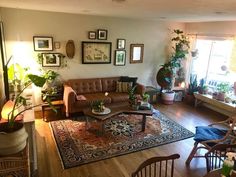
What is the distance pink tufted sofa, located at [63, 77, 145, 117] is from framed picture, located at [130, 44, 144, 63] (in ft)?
2.78

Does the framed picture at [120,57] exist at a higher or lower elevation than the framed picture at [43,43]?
lower

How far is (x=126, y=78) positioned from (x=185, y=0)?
11.9 feet

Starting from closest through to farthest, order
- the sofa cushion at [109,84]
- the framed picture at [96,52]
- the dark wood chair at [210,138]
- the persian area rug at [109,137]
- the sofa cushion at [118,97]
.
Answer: the dark wood chair at [210,138]
the persian area rug at [109,137]
the sofa cushion at [118,97]
the framed picture at [96,52]
the sofa cushion at [109,84]

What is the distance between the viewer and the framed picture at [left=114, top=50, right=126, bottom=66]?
19.5ft

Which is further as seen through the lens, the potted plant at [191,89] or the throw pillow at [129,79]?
the potted plant at [191,89]

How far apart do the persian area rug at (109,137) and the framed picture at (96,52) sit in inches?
65.8

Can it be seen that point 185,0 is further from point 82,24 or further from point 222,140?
point 82,24

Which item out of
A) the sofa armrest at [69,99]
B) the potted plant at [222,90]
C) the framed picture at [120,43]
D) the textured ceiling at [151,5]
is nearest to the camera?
the textured ceiling at [151,5]

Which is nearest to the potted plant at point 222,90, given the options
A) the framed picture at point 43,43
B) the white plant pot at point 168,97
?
the white plant pot at point 168,97

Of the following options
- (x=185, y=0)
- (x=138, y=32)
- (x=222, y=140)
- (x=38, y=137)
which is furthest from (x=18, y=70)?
(x=222, y=140)

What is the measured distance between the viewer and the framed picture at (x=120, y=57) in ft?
19.5

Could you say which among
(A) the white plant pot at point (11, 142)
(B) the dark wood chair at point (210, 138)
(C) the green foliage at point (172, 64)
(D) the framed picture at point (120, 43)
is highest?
(D) the framed picture at point (120, 43)

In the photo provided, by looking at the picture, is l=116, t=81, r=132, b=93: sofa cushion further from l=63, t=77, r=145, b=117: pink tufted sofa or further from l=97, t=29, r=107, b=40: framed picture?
l=97, t=29, r=107, b=40: framed picture

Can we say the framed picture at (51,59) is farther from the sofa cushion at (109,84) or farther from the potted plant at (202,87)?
the potted plant at (202,87)
